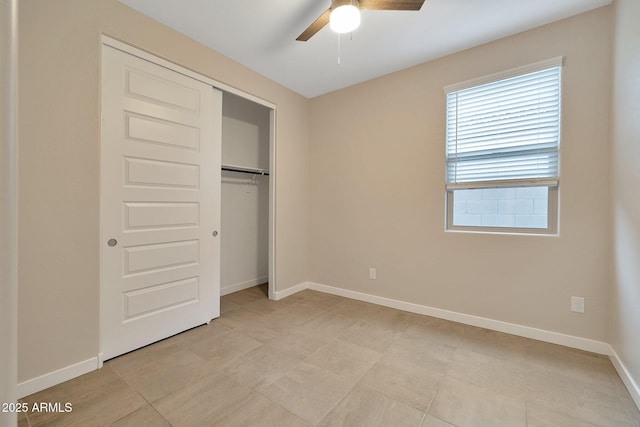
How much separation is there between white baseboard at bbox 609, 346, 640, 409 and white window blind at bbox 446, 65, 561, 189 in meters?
1.36

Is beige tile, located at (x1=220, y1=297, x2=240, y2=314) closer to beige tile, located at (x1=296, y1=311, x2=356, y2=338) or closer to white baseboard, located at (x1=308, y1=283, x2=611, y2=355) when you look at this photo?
beige tile, located at (x1=296, y1=311, x2=356, y2=338)

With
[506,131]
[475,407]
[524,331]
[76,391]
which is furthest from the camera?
[506,131]

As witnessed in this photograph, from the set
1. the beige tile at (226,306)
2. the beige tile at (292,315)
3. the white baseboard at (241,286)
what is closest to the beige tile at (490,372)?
the beige tile at (292,315)

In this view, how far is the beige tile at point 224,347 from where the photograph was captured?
2025mm

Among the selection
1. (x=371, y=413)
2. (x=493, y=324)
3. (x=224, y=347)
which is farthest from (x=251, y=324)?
(x=493, y=324)

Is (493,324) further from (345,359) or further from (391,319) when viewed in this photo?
(345,359)

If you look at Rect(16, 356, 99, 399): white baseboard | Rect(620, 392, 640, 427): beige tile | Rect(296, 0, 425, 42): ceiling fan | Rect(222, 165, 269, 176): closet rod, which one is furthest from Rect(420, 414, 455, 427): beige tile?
Rect(222, 165, 269, 176): closet rod

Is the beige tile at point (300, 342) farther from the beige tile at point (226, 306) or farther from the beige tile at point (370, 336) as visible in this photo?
the beige tile at point (226, 306)

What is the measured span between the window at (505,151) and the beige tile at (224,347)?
7.55ft

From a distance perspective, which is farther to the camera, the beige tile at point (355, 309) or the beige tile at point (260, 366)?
the beige tile at point (355, 309)

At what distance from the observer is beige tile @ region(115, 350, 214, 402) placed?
1.66 meters

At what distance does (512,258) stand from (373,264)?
4.62ft

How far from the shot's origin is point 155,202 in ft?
7.25

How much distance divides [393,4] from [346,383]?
8.33ft
